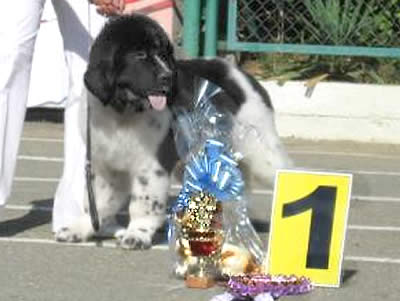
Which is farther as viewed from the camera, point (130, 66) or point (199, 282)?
point (130, 66)

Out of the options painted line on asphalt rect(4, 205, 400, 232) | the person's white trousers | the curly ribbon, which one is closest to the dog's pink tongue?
the curly ribbon

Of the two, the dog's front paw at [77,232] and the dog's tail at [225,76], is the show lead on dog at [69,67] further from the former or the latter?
the dog's tail at [225,76]

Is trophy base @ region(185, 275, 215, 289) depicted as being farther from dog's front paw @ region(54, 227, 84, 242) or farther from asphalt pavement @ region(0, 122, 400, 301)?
dog's front paw @ region(54, 227, 84, 242)

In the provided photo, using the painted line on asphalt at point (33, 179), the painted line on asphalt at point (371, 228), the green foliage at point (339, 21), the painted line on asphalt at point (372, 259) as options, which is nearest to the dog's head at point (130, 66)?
the painted line on asphalt at point (372, 259)

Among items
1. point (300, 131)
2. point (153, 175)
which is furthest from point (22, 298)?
point (300, 131)

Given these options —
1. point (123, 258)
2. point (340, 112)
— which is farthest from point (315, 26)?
point (123, 258)

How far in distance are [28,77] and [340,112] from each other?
5.29 m

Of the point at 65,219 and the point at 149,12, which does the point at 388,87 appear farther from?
the point at 65,219

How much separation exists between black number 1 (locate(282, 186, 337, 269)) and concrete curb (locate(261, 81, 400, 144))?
5800mm

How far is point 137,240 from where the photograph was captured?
6.84 m

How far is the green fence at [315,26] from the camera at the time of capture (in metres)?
12.1

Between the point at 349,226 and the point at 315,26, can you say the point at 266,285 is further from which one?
the point at 315,26

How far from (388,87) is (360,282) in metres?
5.69

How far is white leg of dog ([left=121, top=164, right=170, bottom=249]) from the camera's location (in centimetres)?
684
